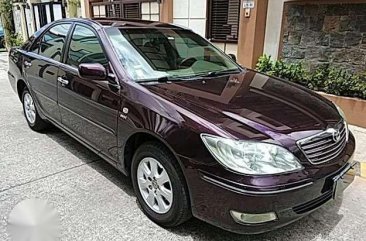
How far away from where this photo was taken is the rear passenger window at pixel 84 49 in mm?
3181

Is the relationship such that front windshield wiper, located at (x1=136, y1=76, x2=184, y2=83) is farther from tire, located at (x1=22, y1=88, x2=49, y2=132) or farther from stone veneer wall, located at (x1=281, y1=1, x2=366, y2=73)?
stone veneer wall, located at (x1=281, y1=1, x2=366, y2=73)

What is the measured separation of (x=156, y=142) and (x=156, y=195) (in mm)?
430

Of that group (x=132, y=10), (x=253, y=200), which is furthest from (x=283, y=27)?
(x=132, y=10)

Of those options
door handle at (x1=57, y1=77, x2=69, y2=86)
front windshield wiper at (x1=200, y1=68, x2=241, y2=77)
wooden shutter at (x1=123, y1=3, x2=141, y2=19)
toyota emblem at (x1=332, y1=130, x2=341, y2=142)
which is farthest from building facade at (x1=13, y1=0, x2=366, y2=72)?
door handle at (x1=57, y1=77, x2=69, y2=86)

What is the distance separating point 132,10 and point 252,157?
337 inches

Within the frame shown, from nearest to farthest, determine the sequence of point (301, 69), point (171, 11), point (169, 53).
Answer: point (169, 53) < point (301, 69) < point (171, 11)

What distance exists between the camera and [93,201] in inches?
116

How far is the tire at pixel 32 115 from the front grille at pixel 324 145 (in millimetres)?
3572

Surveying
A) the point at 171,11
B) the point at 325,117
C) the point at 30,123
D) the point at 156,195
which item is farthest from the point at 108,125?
the point at 171,11

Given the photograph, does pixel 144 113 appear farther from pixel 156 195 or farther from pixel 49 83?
pixel 49 83

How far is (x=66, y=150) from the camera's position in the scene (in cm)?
407

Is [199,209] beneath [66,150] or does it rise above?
above

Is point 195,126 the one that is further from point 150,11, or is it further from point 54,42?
point 150,11

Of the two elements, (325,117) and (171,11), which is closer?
(325,117)
